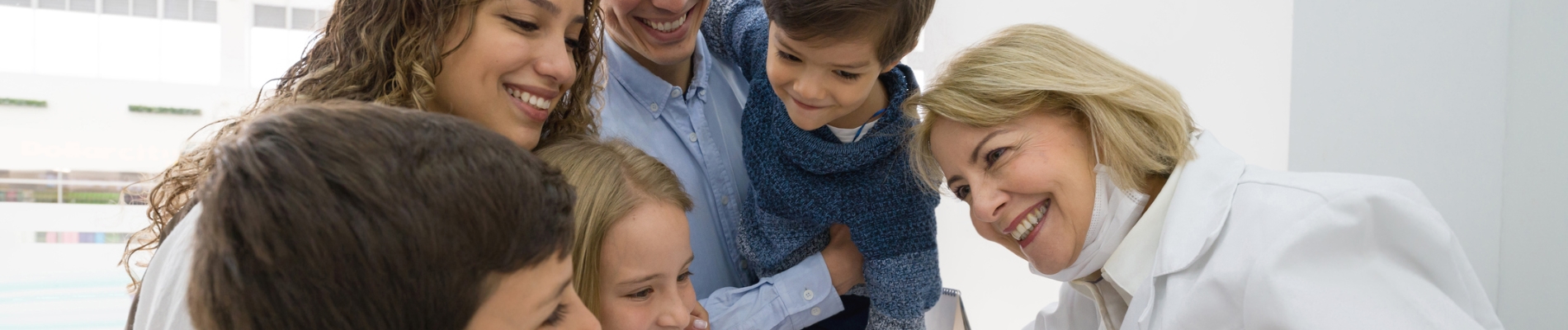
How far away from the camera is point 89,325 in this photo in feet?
11.5

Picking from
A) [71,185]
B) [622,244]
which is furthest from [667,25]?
[71,185]

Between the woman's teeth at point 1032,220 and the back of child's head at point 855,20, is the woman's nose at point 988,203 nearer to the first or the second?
the woman's teeth at point 1032,220

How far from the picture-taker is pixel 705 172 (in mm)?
1992

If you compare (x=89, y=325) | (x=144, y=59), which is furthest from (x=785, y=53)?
(x=89, y=325)

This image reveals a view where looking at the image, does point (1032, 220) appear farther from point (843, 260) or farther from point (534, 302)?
point (534, 302)

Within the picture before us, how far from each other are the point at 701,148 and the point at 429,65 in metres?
0.70

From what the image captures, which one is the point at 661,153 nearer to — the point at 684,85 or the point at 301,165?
the point at 684,85

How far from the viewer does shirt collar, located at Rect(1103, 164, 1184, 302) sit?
1.59 metres

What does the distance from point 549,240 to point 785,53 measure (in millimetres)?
918

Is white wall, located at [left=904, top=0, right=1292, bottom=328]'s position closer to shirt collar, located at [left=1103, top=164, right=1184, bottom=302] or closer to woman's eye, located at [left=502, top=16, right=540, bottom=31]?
shirt collar, located at [left=1103, top=164, right=1184, bottom=302]

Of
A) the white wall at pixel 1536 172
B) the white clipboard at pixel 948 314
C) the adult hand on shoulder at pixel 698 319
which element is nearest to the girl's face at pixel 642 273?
the adult hand on shoulder at pixel 698 319

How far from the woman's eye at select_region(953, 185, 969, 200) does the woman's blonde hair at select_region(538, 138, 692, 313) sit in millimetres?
532

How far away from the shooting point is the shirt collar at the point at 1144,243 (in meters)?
1.59

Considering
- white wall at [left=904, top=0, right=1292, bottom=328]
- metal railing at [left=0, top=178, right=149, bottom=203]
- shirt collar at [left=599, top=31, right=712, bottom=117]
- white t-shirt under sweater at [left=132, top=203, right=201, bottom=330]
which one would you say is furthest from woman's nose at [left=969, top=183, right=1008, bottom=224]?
metal railing at [left=0, top=178, right=149, bottom=203]
